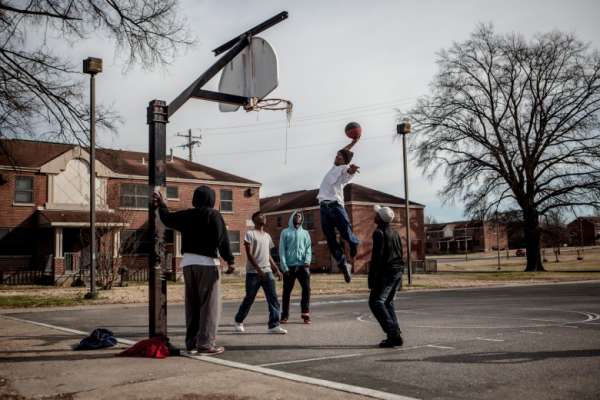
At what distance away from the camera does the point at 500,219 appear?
4322cm

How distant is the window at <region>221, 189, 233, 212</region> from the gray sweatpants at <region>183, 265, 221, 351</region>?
34826 mm

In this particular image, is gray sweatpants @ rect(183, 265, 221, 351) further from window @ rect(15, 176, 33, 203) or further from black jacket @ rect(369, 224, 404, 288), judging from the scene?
window @ rect(15, 176, 33, 203)

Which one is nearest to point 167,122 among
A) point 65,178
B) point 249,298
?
point 249,298

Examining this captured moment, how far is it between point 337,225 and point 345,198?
44048 millimetres

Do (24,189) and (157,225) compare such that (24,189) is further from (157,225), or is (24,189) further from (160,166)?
(157,225)

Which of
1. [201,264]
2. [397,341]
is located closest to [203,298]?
[201,264]

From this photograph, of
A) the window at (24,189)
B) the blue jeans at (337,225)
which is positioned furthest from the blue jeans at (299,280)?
the window at (24,189)

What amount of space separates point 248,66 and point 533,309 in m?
9.36

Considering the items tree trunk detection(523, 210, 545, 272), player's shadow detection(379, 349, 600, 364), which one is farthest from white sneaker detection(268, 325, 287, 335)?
tree trunk detection(523, 210, 545, 272)

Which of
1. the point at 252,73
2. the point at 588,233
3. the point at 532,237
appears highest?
the point at 252,73

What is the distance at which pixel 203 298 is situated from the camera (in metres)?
7.73

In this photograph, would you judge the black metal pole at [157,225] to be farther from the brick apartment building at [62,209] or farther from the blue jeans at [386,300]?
the brick apartment building at [62,209]

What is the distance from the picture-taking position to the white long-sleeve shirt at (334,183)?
6915 mm

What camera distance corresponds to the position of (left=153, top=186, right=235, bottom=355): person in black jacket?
7.74 m
